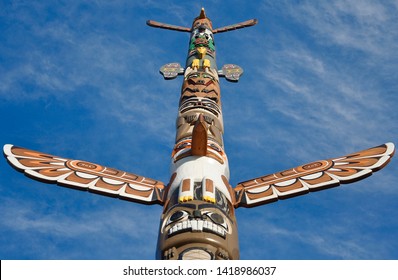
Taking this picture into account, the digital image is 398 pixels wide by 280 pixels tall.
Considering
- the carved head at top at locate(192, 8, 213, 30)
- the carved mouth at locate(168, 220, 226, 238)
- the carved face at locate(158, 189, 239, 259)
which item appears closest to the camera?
the carved face at locate(158, 189, 239, 259)

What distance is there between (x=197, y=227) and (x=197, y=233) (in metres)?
0.08

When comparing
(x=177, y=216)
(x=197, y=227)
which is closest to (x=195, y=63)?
(x=177, y=216)

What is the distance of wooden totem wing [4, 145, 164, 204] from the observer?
9.62 meters

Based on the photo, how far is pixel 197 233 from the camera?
785 cm

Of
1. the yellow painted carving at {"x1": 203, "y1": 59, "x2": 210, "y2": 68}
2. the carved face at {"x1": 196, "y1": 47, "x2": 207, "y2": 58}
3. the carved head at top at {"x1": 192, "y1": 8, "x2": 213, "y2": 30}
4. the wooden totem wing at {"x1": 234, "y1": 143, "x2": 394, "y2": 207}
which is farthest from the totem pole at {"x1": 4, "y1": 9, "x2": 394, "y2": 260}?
the carved head at top at {"x1": 192, "y1": 8, "x2": 213, "y2": 30}

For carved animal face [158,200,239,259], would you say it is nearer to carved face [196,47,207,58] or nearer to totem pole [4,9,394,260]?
totem pole [4,9,394,260]

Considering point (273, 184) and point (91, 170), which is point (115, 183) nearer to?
point (91, 170)

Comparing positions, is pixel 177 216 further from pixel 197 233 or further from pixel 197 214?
pixel 197 233

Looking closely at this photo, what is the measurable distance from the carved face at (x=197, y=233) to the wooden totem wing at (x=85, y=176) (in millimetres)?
1224

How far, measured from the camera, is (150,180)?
10141mm

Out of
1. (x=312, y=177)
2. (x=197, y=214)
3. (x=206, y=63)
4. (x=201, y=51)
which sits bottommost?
(x=197, y=214)

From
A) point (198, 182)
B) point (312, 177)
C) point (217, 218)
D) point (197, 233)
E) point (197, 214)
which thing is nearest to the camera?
point (197, 233)
